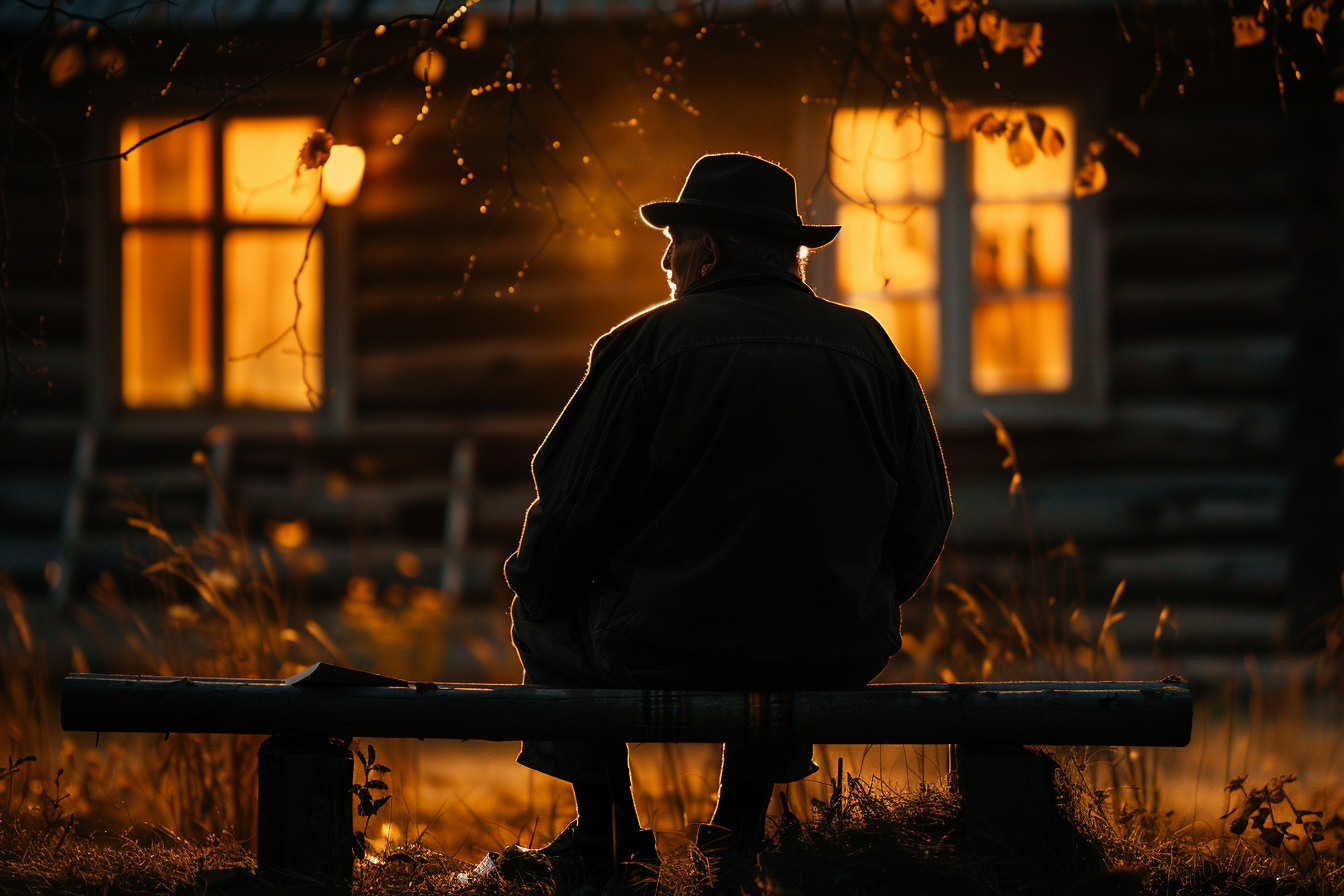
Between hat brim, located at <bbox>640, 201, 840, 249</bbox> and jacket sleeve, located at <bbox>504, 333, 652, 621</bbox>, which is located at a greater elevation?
hat brim, located at <bbox>640, 201, 840, 249</bbox>

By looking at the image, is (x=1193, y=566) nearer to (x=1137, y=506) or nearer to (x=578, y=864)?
(x=1137, y=506)

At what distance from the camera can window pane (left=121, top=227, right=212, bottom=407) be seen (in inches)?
246

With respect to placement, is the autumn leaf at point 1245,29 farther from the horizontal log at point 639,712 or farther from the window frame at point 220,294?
the window frame at point 220,294

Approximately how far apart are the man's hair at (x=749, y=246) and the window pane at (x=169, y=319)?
181 inches

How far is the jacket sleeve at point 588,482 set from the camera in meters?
2.20

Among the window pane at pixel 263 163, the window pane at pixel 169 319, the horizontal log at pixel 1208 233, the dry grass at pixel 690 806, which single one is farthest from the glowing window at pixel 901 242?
the window pane at pixel 169 319

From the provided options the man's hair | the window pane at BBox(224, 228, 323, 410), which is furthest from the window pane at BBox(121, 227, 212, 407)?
the man's hair

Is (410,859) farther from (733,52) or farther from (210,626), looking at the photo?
(733,52)

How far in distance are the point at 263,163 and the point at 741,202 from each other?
4.66m

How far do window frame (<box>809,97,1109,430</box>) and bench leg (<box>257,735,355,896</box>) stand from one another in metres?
3.95

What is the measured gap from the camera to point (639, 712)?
2139 mm

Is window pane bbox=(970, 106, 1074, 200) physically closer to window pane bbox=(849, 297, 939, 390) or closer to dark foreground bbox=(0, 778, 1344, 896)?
window pane bbox=(849, 297, 939, 390)

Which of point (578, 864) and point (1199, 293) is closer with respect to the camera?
point (578, 864)

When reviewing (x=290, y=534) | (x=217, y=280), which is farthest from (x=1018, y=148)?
(x=217, y=280)
